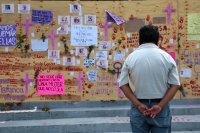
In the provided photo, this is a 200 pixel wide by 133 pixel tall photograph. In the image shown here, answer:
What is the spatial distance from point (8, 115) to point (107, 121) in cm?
190

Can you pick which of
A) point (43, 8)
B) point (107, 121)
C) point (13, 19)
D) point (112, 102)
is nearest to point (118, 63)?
point (112, 102)

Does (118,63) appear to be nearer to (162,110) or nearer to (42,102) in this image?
(42,102)

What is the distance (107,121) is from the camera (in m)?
5.75

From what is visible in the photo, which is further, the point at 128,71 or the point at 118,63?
the point at 118,63

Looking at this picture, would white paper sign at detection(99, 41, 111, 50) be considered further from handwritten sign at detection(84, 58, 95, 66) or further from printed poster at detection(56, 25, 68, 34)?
printed poster at detection(56, 25, 68, 34)

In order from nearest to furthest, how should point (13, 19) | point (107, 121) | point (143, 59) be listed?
point (143, 59)
point (107, 121)
point (13, 19)

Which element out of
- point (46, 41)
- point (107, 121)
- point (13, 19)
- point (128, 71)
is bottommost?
point (107, 121)

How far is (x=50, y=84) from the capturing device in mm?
6500

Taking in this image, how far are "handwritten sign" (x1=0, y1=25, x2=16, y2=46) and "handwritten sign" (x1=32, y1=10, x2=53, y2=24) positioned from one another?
45cm

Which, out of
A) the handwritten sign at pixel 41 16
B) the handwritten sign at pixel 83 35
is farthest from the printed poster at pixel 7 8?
the handwritten sign at pixel 83 35

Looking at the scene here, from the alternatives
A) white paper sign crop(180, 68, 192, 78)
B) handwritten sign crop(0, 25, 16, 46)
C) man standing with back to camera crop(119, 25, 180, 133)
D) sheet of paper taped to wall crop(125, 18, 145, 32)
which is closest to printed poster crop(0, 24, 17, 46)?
handwritten sign crop(0, 25, 16, 46)

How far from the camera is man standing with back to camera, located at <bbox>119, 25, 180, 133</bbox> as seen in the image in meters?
2.98

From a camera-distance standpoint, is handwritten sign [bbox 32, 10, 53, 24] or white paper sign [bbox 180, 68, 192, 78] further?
white paper sign [bbox 180, 68, 192, 78]

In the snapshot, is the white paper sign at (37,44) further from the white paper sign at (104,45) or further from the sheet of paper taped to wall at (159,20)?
the sheet of paper taped to wall at (159,20)
